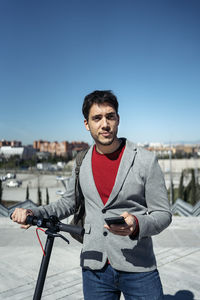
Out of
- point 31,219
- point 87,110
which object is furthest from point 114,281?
point 87,110

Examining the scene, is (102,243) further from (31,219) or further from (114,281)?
(31,219)

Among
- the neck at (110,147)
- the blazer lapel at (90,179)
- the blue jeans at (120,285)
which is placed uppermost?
the neck at (110,147)

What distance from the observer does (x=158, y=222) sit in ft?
4.57

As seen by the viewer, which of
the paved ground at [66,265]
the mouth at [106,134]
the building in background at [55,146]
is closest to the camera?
the mouth at [106,134]

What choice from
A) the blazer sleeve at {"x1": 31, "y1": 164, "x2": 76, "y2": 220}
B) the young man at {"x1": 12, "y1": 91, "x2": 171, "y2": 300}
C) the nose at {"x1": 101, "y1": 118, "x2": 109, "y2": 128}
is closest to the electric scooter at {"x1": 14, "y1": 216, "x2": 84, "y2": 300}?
the young man at {"x1": 12, "y1": 91, "x2": 171, "y2": 300}

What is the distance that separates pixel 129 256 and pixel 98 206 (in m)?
0.32

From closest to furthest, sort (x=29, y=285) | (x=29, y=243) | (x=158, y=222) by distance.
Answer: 1. (x=158, y=222)
2. (x=29, y=285)
3. (x=29, y=243)

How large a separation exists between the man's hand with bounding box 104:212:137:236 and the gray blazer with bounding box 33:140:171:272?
0.17 metres

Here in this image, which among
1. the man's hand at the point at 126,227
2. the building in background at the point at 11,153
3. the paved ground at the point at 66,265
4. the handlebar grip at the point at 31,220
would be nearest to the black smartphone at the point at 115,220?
the man's hand at the point at 126,227

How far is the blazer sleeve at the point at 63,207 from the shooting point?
5.59 ft

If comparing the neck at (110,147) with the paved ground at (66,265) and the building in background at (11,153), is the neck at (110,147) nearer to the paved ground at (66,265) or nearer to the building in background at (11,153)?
the paved ground at (66,265)

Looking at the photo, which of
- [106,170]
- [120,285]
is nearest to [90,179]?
[106,170]

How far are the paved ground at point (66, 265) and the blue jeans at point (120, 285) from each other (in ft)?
6.53

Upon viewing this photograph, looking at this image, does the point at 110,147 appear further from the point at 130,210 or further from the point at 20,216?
the point at 20,216
